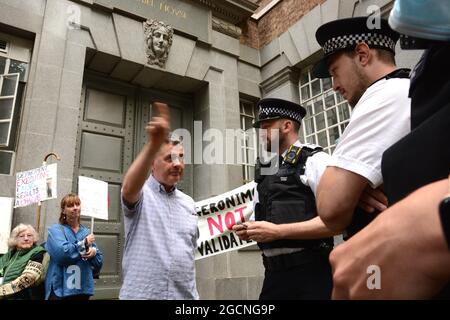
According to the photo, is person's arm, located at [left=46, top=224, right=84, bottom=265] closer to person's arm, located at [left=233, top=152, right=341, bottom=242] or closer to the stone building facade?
the stone building facade

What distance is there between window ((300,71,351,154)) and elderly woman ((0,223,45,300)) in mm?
5475

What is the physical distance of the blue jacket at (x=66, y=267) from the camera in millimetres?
3850

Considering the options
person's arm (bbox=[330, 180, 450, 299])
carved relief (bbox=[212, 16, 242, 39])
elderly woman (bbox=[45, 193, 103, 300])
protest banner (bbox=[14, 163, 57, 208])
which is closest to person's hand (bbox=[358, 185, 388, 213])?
person's arm (bbox=[330, 180, 450, 299])

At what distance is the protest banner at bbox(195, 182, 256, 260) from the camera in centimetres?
500

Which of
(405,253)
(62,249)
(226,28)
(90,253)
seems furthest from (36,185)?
(226,28)

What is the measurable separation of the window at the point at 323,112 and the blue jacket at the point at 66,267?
16.6 ft

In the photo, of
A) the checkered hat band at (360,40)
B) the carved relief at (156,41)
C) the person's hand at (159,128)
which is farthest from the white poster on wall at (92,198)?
the checkered hat band at (360,40)

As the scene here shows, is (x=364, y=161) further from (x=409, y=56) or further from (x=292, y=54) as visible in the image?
(x=292, y=54)

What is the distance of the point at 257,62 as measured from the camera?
905cm

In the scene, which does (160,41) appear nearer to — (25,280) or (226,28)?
(226,28)

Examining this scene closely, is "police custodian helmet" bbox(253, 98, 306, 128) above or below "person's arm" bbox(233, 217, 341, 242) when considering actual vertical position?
above

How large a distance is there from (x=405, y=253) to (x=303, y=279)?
198cm
